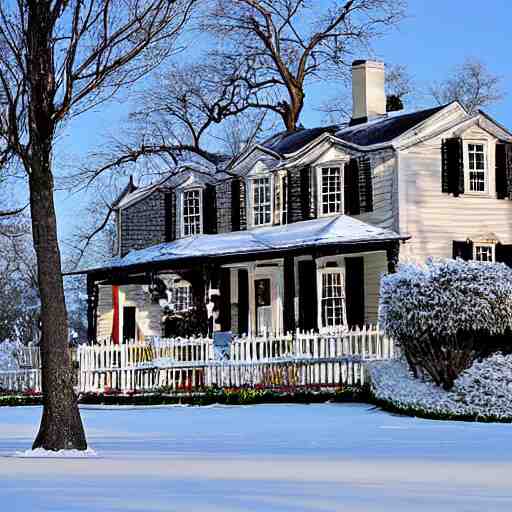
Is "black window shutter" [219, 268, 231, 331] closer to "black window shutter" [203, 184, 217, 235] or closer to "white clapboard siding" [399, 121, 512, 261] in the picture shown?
"black window shutter" [203, 184, 217, 235]

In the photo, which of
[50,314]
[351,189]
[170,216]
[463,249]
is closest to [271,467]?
[50,314]

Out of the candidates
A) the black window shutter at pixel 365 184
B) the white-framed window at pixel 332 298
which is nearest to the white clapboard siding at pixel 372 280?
the white-framed window at pixel 332 298

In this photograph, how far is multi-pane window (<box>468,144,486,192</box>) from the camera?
1139 inches

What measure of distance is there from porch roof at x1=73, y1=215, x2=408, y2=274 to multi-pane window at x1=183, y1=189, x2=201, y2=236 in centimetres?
85

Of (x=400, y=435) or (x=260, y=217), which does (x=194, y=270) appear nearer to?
(x=260, y=217)

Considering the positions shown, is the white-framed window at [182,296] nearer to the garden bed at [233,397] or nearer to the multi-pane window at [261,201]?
the multi-pane window at [261,201]

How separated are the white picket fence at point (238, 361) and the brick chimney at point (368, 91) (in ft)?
Result: 30.8

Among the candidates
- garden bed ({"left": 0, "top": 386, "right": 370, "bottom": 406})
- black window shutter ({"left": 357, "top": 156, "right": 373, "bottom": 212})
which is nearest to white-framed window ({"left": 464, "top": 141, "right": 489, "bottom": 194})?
black window shutter ({"left": 357, "top": 156, "right": 373, "bottom": 212})

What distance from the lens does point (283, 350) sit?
77.7ft

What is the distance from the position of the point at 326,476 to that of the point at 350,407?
10.4 meters

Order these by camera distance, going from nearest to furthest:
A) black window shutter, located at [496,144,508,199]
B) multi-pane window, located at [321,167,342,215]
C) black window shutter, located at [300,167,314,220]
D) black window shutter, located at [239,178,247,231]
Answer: black window shutter, located at [496,144,508,199] → multi-pane window, located at [321,167,342,215] → black window shutter, located at [300,167,314,220] → black window shutter, located at [239,178,247,231]

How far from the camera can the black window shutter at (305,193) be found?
100 ft

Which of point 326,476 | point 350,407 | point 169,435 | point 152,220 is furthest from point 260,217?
point 326,476

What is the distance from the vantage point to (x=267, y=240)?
29594 millimetres
